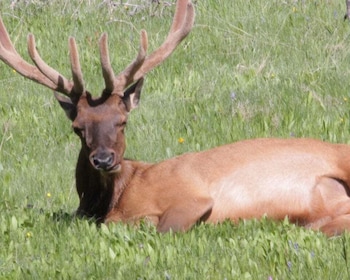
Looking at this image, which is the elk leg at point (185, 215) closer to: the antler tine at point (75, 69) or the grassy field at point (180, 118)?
the grassy field at point (180, 118)

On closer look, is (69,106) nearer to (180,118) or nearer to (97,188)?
(97,188)

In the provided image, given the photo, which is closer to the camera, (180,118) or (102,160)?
(102,160)

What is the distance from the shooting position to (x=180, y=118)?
427 inches

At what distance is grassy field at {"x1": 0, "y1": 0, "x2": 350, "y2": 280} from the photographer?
679cm

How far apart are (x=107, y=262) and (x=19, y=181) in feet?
A: 9.62

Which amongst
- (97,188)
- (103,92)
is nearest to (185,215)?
(97,188)

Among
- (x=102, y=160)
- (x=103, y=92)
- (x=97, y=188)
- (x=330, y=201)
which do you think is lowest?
(x=330, y=201)

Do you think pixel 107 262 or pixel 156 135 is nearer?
pixel 107 262

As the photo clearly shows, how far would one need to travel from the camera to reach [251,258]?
22.0 feet

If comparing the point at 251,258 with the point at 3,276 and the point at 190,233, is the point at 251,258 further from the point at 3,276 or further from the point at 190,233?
the point at 3,276

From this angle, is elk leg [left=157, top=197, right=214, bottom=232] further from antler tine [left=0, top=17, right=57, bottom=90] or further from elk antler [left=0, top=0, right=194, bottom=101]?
antler tine [left=0, top=17, right=57, bottom=90]

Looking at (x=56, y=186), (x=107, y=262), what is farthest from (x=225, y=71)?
(x=107, y=262)

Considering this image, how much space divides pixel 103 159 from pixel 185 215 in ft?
2.27

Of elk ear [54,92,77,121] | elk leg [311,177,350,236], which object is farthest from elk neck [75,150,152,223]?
elk leg [311,177,350,236]
